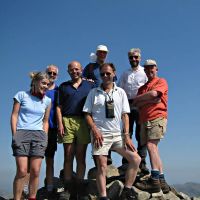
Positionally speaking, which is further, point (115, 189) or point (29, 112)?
point (115, 189)

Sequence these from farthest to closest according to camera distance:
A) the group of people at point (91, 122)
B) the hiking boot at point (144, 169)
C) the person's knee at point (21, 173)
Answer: the hiking boot at point (144, 169) → the group of people at point (91, 122) → the person's knee at point (21, 173)

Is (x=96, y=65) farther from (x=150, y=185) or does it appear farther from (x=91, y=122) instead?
(x=150, y=185)

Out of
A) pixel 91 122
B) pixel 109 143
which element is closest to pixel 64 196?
pixel 109 143

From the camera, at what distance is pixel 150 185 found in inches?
383

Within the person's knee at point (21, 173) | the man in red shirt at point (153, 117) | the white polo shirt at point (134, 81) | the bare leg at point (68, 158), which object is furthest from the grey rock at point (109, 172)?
the person's knee at point (21, 173)

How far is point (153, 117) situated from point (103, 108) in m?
2.04

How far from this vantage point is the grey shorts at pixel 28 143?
7.49m

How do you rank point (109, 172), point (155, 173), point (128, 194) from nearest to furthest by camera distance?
point (128, 194), point (155, 173), point (109, 172)

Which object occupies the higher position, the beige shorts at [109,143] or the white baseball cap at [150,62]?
the white baseball cap at [150,62]

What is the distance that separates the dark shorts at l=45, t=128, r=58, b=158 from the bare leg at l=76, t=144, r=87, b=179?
852 mm

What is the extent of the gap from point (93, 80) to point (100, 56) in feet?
3.02

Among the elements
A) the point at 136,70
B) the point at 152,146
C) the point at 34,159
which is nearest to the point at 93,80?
the point at 136,70

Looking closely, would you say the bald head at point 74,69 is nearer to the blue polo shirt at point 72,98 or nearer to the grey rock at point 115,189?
the blue polo shirt at point 72,98

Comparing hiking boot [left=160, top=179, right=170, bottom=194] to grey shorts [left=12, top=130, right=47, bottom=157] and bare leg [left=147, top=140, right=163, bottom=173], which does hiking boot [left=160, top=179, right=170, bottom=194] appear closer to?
bare leg [left=147, top=140, right=163, bottom=173]
